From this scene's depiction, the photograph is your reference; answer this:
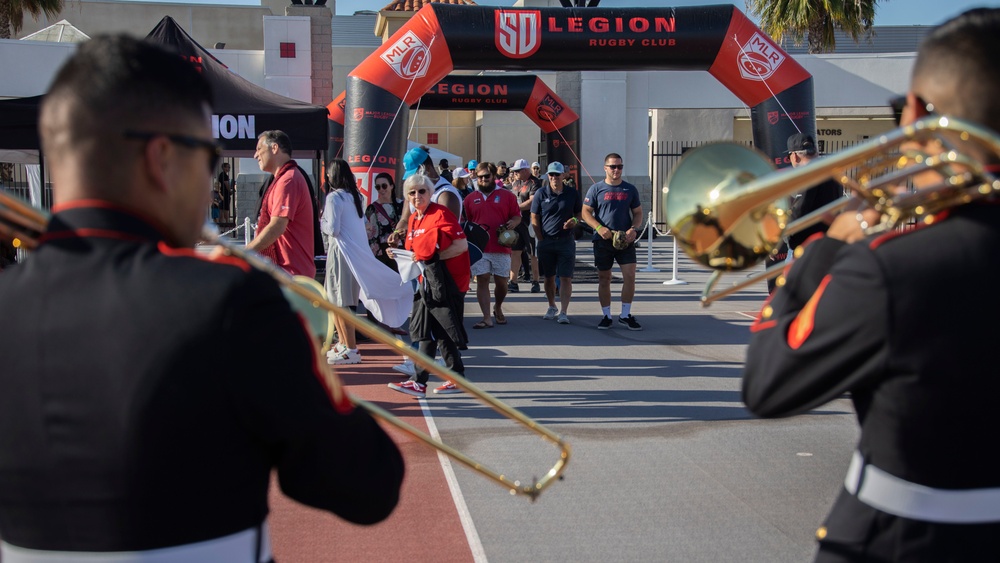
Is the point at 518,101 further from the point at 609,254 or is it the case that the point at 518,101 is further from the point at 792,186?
the point at 792,186

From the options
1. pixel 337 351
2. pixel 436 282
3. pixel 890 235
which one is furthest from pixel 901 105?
pixel 337 351

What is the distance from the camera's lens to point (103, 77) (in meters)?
1.46

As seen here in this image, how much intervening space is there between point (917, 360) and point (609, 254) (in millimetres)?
8599

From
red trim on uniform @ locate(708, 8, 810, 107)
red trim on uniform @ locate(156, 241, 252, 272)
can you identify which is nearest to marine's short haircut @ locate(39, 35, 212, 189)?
red trim on uniform @ locate(156, 241, 252, 272)

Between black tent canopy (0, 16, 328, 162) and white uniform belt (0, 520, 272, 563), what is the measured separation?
28.5 ft

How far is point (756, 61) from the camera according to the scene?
13.0m

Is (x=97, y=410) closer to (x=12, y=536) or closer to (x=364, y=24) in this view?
(x=12, y=536)

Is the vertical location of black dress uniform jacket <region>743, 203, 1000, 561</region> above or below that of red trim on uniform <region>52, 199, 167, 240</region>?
below

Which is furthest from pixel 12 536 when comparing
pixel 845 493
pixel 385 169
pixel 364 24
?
pixel 364 24

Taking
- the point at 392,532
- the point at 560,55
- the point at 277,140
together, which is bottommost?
the point at 392,532

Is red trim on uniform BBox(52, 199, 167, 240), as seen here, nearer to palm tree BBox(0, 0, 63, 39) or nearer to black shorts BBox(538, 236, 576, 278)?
black shorts BBox(538, 236, 576, 278)

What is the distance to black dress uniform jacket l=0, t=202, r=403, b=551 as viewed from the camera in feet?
4.51

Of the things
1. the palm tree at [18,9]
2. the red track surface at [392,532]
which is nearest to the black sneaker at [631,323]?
the red track surface at [392,532]

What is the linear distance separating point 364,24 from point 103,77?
3952cm
